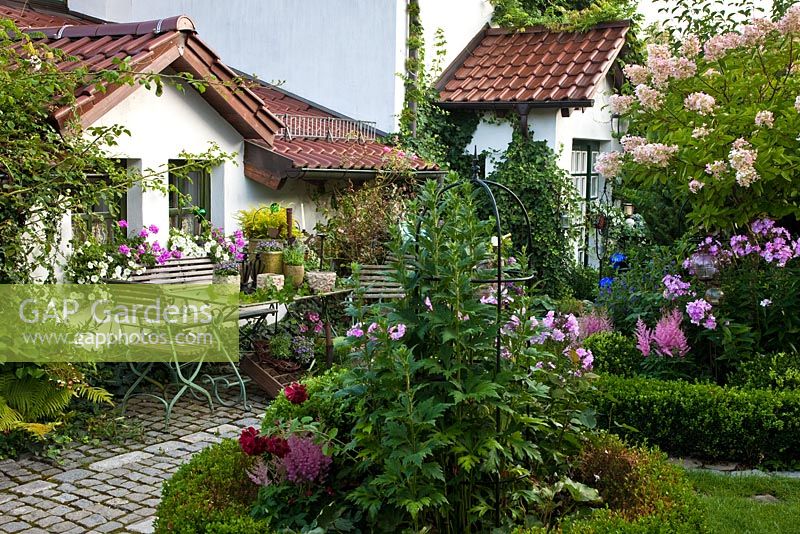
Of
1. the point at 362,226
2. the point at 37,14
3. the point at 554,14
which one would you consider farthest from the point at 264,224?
the point at 554,14

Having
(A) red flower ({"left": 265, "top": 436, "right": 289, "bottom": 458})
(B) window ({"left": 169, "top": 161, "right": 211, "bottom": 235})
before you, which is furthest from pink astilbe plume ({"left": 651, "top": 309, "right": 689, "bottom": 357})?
(B) window ({"left": 169, "top": 161, "right": 211, "bottom": 235})

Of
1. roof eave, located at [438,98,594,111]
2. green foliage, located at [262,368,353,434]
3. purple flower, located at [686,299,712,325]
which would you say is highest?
roof eave, located at [438,98,594,111]

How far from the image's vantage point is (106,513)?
17.6 ft

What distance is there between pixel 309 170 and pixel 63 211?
3270mm

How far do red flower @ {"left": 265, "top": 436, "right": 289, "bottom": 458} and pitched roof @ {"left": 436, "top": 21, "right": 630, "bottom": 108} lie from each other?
9.13m

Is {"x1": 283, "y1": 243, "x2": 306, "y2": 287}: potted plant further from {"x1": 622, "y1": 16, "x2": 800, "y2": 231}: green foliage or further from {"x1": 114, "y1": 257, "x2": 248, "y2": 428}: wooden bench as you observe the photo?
{"x1": 622, "y1": 16, "x2": 800, "y2": 231}: green foliage

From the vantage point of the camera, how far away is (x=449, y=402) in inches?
152

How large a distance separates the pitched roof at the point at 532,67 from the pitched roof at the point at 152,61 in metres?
4.37

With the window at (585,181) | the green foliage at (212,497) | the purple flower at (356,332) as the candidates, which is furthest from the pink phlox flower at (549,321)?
the window at (585,181)

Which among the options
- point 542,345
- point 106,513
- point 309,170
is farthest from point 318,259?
point 542,345

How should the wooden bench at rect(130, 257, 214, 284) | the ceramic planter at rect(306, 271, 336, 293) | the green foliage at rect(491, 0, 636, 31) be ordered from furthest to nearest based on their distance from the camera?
the green foliage at rect(491, 0, 636, 31), the ceramic planter at rect(306, 271, 336, 293), the wooden bench at rect(130, 257, 214, 284)

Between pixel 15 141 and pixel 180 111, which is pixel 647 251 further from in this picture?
pixel 15 141

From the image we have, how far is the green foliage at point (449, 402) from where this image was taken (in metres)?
3.70

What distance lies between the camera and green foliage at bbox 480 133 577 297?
12680mm
